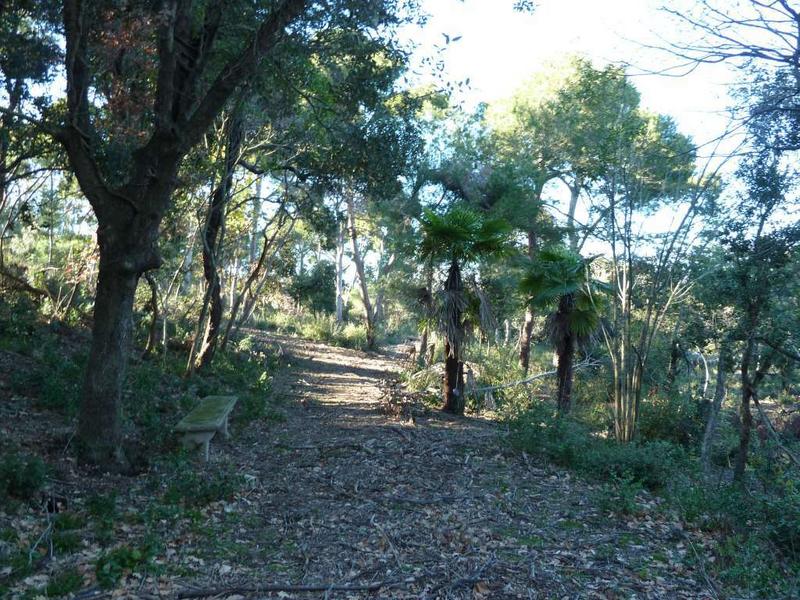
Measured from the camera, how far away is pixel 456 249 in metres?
12.9

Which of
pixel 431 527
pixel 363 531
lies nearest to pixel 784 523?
pixel 431 527

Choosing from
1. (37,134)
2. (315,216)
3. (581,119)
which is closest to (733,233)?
(581,119)

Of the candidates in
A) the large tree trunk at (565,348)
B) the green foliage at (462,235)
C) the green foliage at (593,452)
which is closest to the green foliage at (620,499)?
the green foliage at (593,452)

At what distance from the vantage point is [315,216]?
14.8 metres

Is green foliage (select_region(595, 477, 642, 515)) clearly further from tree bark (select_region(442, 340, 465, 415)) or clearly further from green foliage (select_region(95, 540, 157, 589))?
tree bark (select_region(442, 340, 465, 415))

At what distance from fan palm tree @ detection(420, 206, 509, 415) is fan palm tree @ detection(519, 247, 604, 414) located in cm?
127

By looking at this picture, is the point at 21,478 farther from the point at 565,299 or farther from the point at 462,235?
the point at 565,299

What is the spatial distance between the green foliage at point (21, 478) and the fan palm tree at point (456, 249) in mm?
8267

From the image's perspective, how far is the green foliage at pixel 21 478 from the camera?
5.85 metres

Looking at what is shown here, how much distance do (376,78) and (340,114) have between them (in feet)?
2.72

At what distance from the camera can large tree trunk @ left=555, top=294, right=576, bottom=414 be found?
14.4 metres

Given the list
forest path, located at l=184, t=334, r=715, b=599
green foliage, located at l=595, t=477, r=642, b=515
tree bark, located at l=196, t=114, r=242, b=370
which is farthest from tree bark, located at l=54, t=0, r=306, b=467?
tree bark, located at l=196, t=114, r=242, b=370

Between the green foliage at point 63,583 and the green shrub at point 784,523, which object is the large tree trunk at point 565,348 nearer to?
the green shrub at point 784,523

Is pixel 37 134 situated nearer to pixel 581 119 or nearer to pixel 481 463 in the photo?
pixel 481 463
